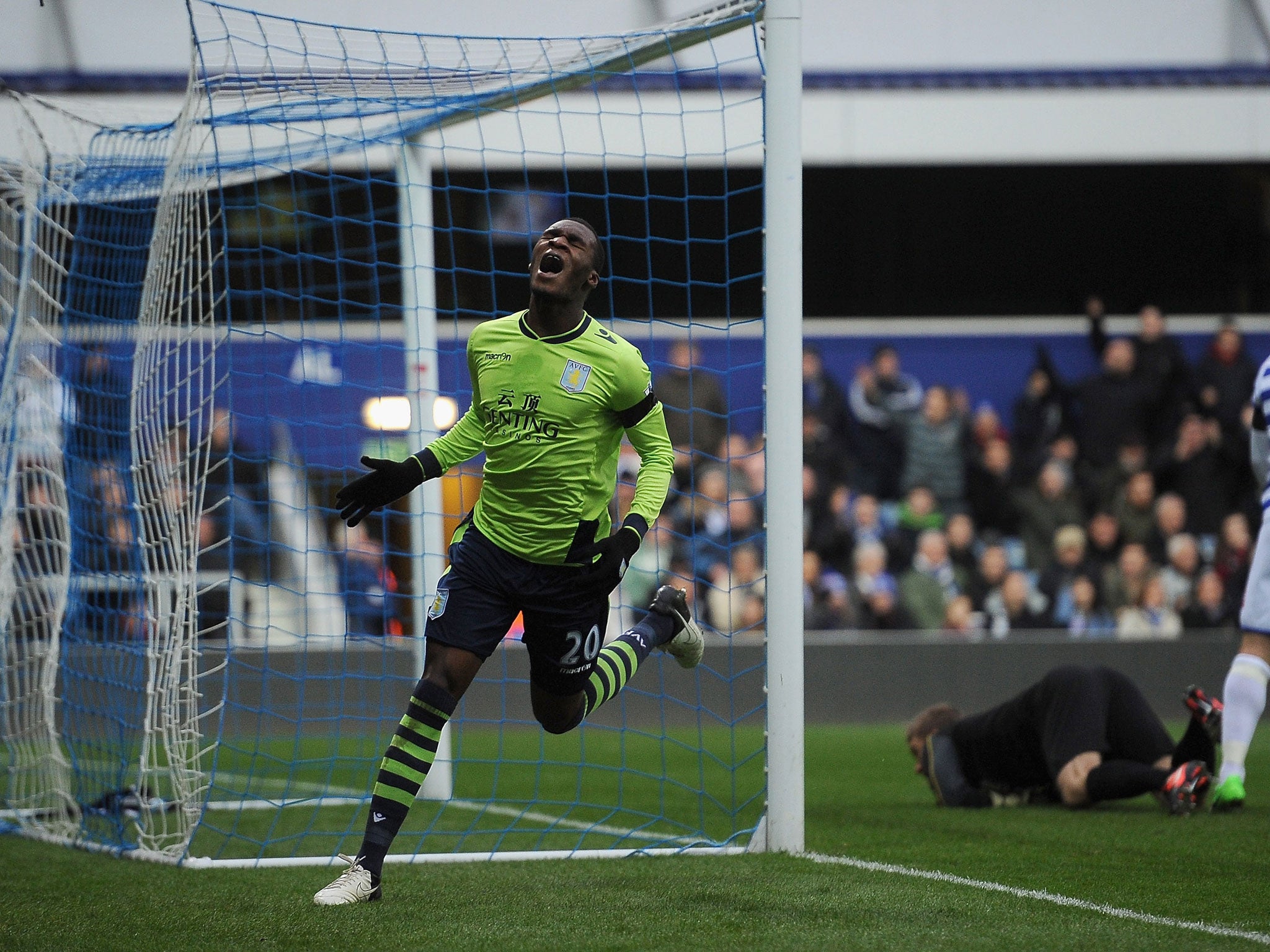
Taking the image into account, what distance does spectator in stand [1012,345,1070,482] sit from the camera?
1355 cm

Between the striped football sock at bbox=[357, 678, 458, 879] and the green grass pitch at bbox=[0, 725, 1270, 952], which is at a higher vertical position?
the striped football sock at bbox=[357, 678, 458, 879]

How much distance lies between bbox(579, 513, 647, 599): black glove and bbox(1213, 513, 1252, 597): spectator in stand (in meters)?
9.04

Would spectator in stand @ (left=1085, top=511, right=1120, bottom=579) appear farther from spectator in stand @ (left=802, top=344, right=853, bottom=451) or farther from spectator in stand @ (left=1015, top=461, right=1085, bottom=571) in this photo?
spectator in stand @ (left=802, top=344, right=853, bottom=451)

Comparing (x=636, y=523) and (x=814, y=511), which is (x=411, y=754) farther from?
(x=814, y=511)

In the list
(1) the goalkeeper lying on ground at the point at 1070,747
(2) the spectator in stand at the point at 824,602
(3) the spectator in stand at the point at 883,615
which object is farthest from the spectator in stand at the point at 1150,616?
(1) the goalkeeper lying on ground at the point at 1070,747

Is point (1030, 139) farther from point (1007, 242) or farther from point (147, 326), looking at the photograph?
point (147, 326)

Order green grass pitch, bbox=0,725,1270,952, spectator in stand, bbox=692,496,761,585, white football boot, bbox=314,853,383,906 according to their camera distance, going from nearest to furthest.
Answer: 1. green grass pitch, bbox=0,725,1270,952
2. white football boot, bbox=314,853,383,906
3. spectator in stand, bbox=692,496,761,585

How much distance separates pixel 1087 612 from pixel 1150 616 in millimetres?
493

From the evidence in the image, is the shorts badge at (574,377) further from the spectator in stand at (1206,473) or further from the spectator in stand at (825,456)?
the spectator in stand at (1206,473)

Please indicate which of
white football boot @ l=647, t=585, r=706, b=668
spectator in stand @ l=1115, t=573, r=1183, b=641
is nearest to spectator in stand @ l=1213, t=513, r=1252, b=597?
spectator in stand @ l=1115, t=573, r=1183, b=641

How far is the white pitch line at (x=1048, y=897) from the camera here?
3.90m

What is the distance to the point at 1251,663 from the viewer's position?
6.14 metres

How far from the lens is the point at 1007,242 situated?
15.8 metres

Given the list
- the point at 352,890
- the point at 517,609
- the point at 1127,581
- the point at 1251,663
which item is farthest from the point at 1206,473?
the point at 352,890
